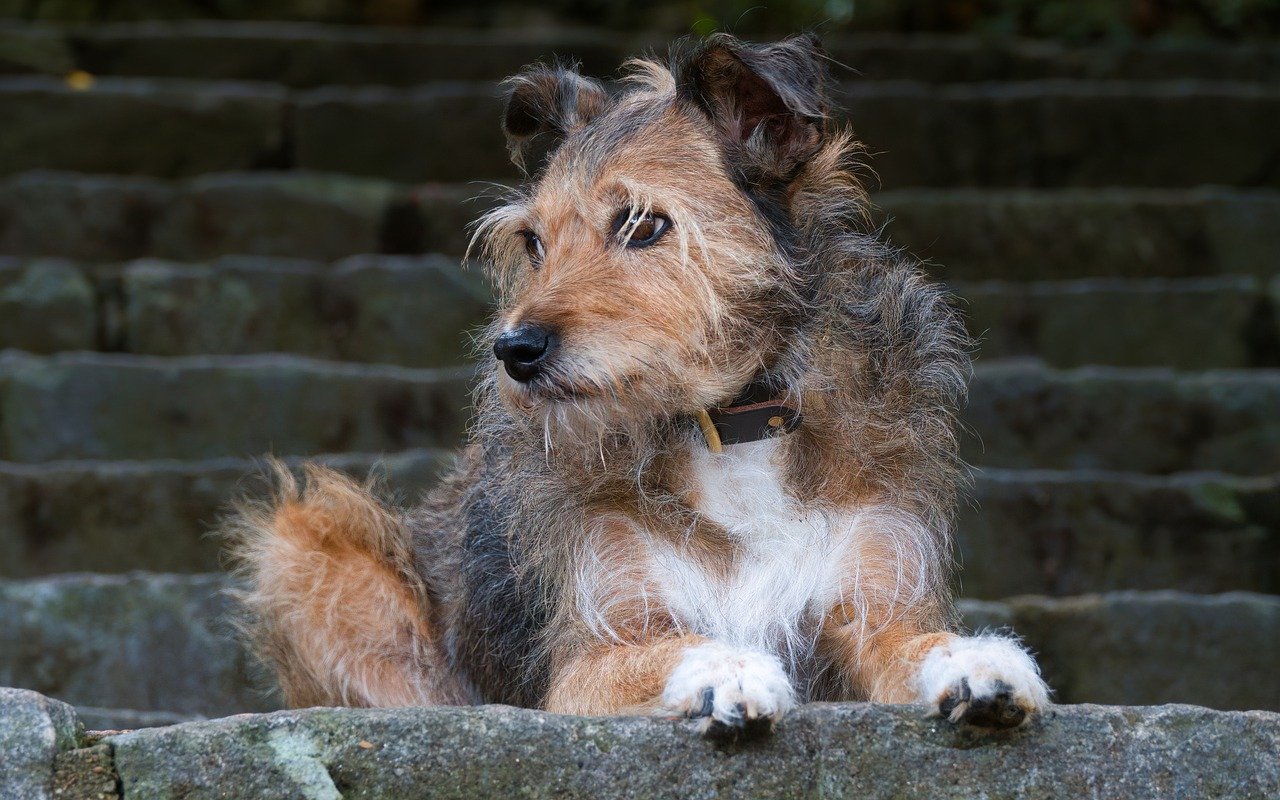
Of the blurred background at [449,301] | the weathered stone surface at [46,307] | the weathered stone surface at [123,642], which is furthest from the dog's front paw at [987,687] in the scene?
the weathered stone surface at [46,307]

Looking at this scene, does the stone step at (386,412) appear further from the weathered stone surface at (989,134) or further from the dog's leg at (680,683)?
the dog's leg at (680,683)

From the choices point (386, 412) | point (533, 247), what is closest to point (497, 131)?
point (386, 412)

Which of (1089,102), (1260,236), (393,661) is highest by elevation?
(1089,102)

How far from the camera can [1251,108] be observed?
24.9 ft

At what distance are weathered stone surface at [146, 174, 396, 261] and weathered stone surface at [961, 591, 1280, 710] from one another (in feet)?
13.1

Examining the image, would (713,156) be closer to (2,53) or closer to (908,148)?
(908,148)

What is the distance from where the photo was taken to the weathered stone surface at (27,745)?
2.31m

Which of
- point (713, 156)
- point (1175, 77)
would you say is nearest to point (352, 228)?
point (713, 156)

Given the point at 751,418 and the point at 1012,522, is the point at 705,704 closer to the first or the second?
the point at 751,418

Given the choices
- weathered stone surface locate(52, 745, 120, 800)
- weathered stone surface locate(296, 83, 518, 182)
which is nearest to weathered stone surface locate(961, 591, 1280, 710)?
weathered stone surface locate(52, 745, 120, 800)

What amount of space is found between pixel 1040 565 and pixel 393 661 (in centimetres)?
238

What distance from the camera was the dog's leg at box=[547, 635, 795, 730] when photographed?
8.16 feet

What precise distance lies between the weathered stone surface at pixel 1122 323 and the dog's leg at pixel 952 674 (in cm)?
335

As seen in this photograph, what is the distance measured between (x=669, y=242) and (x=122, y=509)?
287 centimetres
